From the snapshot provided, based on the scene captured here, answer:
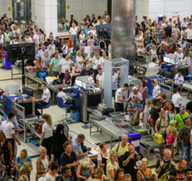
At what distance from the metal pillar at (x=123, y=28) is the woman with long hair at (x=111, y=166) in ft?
29.2

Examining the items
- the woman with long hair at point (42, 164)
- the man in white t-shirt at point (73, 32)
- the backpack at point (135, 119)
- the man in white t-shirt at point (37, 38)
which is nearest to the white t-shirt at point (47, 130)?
the woman with long hair at point (42, 164)

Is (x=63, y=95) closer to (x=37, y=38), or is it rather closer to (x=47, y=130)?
(x=47, y=130)

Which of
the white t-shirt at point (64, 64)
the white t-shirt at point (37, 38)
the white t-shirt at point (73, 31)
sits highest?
the white t-shirt at point (73, 31)

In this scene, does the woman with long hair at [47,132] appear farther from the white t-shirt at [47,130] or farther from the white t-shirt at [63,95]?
the white t-shirt at [63,95]

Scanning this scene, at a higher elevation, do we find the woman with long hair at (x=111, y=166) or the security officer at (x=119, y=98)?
the security officer at (x=119, y=98)

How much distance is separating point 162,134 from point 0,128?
405cm

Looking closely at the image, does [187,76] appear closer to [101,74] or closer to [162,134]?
[101,74]

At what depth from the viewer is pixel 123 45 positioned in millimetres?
16750

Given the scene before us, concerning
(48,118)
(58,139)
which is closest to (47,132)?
(48,118)

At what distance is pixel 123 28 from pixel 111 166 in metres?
9.21

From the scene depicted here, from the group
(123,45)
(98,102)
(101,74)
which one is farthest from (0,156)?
(123,45)

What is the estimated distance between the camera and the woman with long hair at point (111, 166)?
27.1 feet

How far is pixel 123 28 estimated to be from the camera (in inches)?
653

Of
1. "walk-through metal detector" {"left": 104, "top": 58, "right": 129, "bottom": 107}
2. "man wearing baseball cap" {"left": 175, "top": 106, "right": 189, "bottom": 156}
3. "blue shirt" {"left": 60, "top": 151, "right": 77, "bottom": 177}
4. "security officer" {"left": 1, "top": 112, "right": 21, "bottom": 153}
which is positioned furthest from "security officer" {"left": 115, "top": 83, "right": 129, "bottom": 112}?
"blue shirt" {"left": 60, "top": 151, "right": 77, "bottom": 177}
